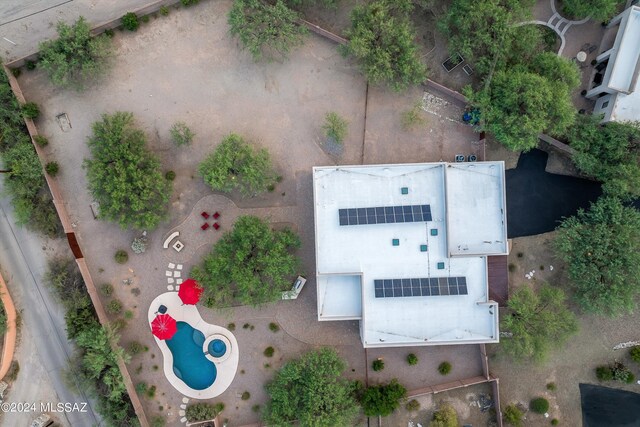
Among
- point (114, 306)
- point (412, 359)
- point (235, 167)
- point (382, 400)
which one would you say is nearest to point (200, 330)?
point (114, 306)

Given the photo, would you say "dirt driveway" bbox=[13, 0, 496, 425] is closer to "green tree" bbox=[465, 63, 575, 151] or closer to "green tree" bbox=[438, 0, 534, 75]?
"green tree" bbox=[465, 63, 575, 151]

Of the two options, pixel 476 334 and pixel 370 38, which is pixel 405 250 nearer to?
pixel 476 334

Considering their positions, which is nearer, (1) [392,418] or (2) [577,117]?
(2) [577,117]

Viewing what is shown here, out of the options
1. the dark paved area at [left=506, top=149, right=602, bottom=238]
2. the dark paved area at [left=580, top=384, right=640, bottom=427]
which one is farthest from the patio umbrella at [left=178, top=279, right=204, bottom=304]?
the dark paved area at [left=580, top=384, right=640, bottom=427]

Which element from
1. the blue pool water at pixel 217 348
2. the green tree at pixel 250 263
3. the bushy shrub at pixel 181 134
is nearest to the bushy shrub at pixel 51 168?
the bushy shrub at pixel 181 134

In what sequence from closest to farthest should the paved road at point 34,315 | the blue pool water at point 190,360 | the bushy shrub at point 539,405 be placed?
the bushy shrub at point 539,405
the blue pool water at point 190,360
the paved road at point 34,315

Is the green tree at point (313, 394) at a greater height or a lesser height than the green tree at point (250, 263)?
lesser

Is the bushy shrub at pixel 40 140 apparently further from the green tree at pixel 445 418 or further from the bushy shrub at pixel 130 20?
the green tree at pixel 445 418

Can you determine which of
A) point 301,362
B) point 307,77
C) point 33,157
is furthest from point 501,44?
point 33,157
